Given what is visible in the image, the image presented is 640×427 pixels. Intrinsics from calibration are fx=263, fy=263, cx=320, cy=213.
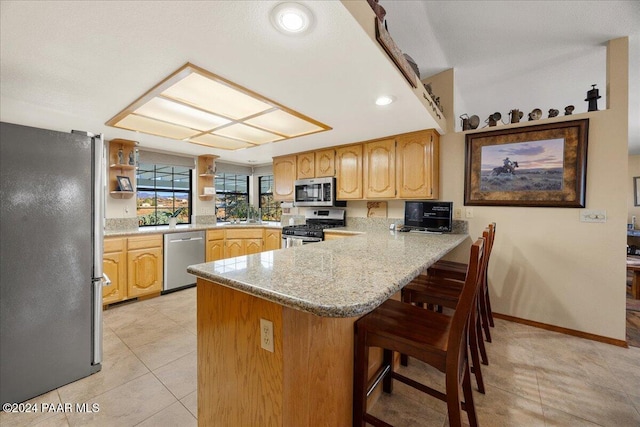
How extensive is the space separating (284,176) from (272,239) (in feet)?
3.62

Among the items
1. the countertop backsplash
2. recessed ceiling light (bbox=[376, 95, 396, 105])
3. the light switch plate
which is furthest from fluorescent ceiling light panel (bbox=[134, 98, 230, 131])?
the light switch plate

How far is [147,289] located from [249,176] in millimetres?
2932

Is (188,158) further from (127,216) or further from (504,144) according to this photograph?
(504,144)

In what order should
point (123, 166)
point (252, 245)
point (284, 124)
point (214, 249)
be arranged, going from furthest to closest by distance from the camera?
point (252, 245), point (214, 249), point (123, 166), point (284, 124)

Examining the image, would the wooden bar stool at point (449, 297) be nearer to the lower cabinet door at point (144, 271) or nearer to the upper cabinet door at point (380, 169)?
the upper cabinet door at point (380, 169)

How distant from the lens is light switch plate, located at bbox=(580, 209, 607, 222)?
2.39 m

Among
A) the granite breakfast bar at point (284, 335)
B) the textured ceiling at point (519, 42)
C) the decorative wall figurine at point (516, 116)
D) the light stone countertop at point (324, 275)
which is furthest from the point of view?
the decorative wall figurine at point (516, 116)

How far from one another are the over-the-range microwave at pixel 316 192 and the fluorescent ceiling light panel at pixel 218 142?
3.33 ft

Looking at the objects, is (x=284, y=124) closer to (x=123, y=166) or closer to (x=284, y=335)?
(x=284, y=335)

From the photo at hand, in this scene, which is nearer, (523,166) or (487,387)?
(487,387)

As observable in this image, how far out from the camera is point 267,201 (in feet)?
18.5

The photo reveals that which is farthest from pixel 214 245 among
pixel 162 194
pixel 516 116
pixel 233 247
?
pixel 516 116

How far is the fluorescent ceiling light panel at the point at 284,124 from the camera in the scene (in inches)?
98.8

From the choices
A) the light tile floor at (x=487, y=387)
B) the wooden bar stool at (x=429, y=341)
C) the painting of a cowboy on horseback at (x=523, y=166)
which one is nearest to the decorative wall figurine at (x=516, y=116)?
the painting of a cowboy on horseback at (x=523, y=166)
